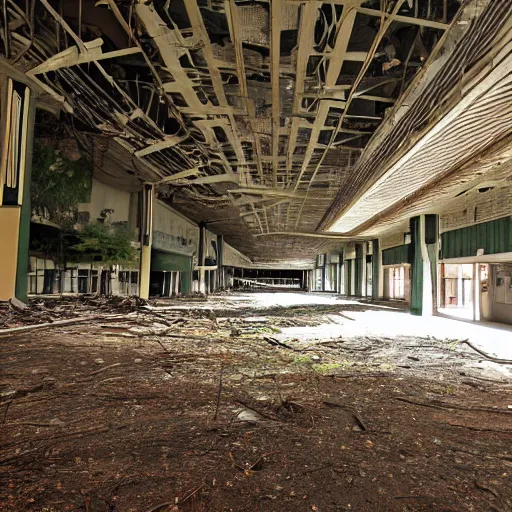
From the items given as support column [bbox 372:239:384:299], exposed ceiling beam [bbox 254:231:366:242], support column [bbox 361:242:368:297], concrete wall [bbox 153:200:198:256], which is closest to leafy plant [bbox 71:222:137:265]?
concrete wall [bbox 153:200:198:256]

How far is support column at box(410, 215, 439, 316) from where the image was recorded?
11.8 metres

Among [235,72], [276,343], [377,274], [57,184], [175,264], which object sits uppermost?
[235,72]

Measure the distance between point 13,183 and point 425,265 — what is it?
12.4 metres

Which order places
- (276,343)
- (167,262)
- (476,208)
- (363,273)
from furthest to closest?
1. (363,273)
2. (167,262)
3. (476,208)
4. (276,343)

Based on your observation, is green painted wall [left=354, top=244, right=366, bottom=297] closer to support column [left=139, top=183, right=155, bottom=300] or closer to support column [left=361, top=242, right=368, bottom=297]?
support column [left=361, top=242, right=368, bottom=297]

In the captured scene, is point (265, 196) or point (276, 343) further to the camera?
point (265, 196)

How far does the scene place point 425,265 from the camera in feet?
39.3

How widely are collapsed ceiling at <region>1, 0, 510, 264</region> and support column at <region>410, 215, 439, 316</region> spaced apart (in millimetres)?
3522

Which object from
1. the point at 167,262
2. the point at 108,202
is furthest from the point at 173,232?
the point at 108,202

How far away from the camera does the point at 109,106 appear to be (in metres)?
7.46

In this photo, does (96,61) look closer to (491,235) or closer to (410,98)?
(410,98)

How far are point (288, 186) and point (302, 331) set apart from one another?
6.24 meters

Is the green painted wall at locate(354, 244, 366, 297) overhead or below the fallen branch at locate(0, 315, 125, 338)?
overhead

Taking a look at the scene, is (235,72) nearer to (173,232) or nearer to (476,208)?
(476,208)
